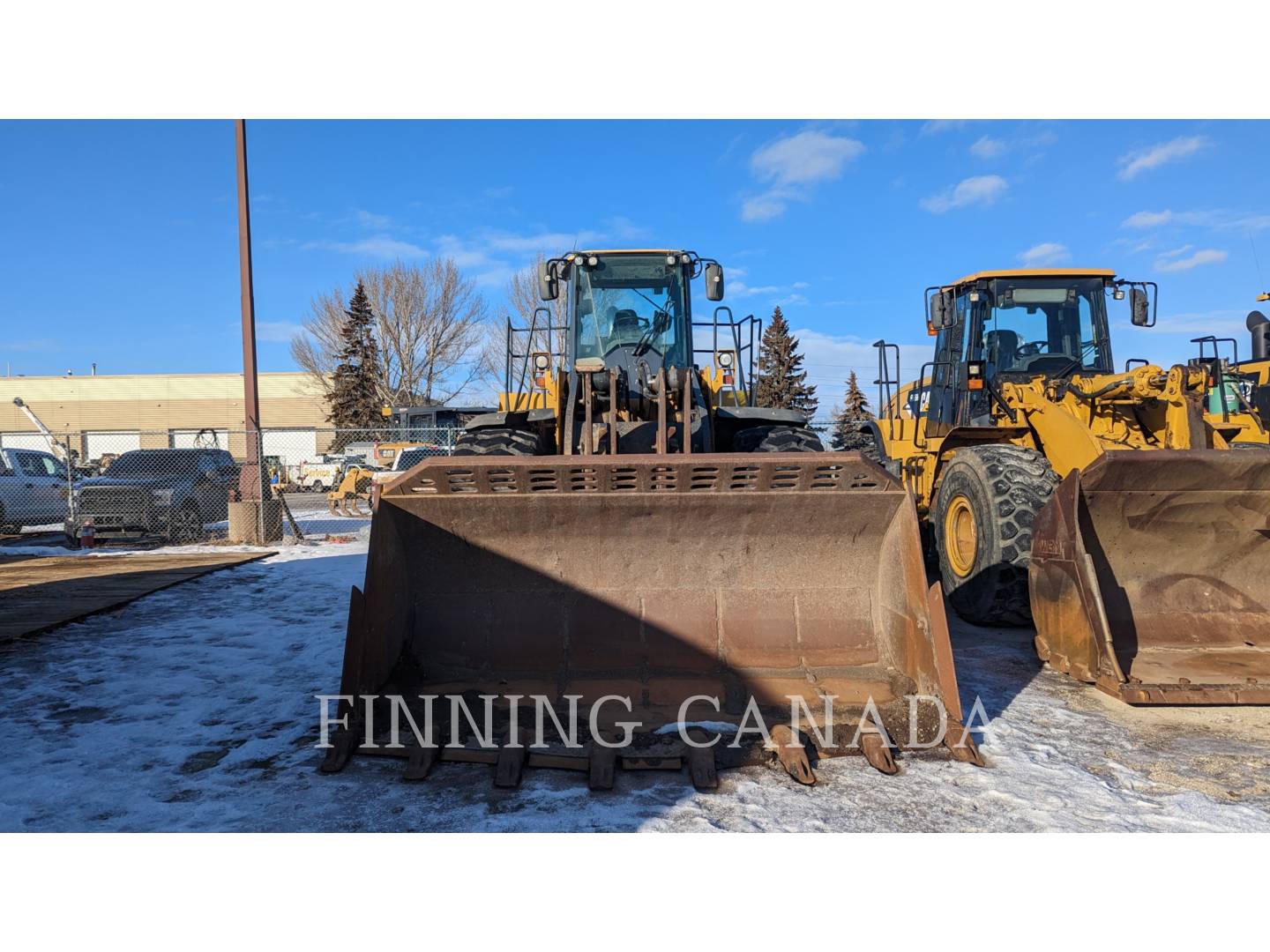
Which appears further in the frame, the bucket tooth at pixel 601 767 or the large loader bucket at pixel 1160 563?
the large loader bucket at pixel 1160 563

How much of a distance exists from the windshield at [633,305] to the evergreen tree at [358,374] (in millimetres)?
32320

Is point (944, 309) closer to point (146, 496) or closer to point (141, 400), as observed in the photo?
point (146, 496)

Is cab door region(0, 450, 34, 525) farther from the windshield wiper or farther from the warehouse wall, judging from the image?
the warehouse wall

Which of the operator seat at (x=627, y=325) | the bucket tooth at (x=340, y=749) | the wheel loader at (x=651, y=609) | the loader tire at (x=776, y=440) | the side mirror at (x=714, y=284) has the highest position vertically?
the side mirror at (x=714, y=284)

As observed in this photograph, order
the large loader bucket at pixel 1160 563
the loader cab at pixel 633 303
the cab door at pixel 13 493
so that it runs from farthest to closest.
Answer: the cab door at pixel 13 493
the loader cab at pixel 633 303
the large loader bucket at pixel 1160 563

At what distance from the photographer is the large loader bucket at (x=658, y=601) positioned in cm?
400

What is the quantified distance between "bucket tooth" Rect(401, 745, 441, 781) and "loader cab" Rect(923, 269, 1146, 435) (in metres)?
6.17

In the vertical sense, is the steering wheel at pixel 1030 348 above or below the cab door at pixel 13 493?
above

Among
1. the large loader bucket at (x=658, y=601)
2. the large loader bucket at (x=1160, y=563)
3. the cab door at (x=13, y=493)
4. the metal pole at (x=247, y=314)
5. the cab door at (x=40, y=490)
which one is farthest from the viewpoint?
the cab door at (x=40, y=490)

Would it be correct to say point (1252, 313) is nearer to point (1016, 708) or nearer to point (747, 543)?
point (1016, 708)

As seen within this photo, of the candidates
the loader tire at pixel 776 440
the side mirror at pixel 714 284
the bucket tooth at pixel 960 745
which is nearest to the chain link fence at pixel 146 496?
the side mirror at pixel 714 284

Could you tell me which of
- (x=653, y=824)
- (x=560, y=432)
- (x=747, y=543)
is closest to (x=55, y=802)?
(x=653, y=824)

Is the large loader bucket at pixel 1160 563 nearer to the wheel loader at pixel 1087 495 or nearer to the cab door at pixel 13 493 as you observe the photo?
the wheel loader at pixel 1087 495

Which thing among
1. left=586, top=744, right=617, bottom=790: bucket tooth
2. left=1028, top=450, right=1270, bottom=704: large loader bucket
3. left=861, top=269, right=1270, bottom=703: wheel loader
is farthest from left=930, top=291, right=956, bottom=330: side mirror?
left=586, top=744, right=617, bottom=790: bucket tooth
